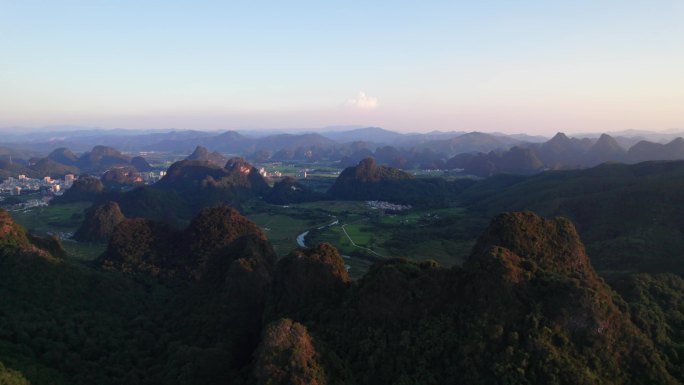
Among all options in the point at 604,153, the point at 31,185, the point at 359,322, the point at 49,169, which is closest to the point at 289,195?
the point at 31,185

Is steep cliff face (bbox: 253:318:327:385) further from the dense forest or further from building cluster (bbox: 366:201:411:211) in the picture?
building cluster (bbox: 366:201:411:211)

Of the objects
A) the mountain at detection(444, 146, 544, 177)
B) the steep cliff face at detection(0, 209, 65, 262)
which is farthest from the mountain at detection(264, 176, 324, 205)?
the mountain at detection(444, 146, 544, 177)

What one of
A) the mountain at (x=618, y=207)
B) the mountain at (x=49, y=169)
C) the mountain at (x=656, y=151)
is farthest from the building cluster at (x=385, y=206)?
the mountain at (x=49, y=169)

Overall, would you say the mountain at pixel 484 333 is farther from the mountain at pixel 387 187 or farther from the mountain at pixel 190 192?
the mountain at pixel 387 187

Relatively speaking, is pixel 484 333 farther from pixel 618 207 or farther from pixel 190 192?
A: pixel 190 192

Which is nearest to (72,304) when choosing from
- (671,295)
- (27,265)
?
(27,265)

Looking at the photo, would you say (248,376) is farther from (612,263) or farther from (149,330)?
(612,263)
